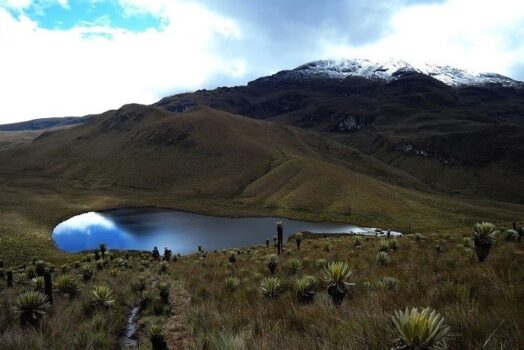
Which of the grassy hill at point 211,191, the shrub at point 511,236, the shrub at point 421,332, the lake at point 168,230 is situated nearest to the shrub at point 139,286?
the shrub at point 421,332

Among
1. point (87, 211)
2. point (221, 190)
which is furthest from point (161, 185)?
point (87, 211)

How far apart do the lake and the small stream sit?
184 ft

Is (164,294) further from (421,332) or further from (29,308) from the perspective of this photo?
(421,332)

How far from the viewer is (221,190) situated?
502ft

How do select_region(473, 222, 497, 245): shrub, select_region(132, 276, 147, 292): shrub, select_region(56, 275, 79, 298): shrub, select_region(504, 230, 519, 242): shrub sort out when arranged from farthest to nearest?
select_region(504, 230, 519, 242): shrub < select_region(132, 276, 147, 292): shrub < select_region(56, 275, 79, 298): shrub < select_region(473, 222, 497, 245): shrub

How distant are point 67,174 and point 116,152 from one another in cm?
2681

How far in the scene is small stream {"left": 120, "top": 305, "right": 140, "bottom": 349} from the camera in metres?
9.21

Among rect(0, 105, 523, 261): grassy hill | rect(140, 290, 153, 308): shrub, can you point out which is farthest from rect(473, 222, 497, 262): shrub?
rect(0, 105, 523, 261): grassy hill

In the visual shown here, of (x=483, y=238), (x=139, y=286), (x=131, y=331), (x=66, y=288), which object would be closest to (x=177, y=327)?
(x=131, y=331)

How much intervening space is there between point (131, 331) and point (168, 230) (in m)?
82.8

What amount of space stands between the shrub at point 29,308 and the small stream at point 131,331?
211 centimetres

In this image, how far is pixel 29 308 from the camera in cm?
970

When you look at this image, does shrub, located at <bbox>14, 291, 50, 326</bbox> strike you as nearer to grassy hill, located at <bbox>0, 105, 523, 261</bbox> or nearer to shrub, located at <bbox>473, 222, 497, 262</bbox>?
shrub, located at <bbox>473, 222, 497, 262</bbox>

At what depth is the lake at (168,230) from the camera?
77.1 m
